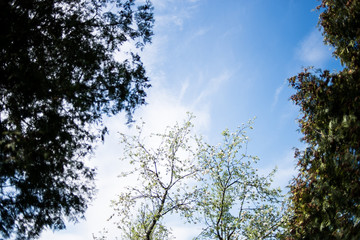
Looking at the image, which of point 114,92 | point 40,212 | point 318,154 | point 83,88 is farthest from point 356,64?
point 40,212

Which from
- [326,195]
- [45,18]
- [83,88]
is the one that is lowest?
[326,195]

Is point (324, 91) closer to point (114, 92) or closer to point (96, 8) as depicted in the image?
point (114, 92)

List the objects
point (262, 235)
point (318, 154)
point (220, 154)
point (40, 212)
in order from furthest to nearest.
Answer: point (220, 154), point (262, 235), point (318, 154), point (40, 212)

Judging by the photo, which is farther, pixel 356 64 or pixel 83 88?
pixel 356 64

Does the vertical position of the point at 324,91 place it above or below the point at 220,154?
below

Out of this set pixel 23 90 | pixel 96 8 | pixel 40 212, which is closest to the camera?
pixel 23 90

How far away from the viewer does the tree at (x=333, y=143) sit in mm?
7133

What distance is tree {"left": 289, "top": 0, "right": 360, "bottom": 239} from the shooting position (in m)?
7.13

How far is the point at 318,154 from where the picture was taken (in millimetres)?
8273

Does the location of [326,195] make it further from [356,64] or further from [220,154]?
[220,154]

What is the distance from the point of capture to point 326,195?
7695 millimetres

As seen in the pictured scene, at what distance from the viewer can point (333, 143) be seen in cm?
780

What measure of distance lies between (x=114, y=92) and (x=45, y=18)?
3.25m

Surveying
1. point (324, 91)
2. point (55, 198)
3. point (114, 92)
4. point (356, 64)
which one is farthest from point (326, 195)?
point (55, 198)
